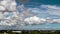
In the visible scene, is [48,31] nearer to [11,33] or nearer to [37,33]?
[37,33]

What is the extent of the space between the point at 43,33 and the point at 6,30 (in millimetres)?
2406

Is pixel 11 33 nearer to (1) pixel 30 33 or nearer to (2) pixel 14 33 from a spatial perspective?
(2) pixel 14 33

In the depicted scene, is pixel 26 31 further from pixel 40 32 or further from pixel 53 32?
pixel 53 32

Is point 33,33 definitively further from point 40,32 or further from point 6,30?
point 6,30

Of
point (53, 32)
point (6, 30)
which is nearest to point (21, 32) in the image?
point (6, 30)

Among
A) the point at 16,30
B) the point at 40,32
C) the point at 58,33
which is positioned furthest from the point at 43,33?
the point at 16,30

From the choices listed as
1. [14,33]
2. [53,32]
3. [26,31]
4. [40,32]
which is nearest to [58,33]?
[53,32]

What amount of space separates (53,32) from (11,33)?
8.59ft

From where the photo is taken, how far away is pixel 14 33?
418 inches

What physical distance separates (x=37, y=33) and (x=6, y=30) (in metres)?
2.08

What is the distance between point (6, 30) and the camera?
438 inches

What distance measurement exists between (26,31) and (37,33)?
742 millimetres

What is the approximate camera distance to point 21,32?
10828 mm

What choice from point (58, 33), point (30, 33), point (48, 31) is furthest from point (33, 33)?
point (58, 33)
